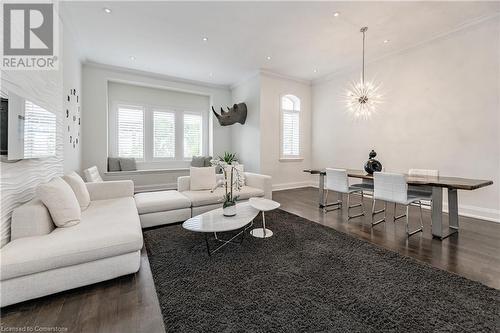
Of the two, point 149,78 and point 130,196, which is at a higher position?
point 149,78

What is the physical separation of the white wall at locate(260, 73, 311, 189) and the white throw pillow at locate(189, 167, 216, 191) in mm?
2150

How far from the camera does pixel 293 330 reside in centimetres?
137

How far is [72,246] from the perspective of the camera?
5.59ft

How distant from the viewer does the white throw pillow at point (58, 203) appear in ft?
6.51

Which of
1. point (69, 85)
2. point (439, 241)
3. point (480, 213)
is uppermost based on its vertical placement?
point (69, 85)

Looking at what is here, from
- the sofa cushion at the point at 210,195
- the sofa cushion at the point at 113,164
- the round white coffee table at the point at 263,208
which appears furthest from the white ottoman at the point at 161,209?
the sofa cushion at the point at 113,164

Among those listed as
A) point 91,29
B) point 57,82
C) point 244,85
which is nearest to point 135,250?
point 57,82

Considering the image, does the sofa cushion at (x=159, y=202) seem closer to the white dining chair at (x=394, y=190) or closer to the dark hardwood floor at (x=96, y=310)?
the dark hardwood floor at (x=96, y=310)

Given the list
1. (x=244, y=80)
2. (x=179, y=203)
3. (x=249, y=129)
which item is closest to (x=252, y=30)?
(x=244, y=80)

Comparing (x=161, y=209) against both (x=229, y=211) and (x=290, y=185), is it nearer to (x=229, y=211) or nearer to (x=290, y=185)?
(x=229, y=211)

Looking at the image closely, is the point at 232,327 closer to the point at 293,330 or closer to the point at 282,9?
the point at 293,330

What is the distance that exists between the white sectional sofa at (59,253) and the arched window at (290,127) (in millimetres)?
4871

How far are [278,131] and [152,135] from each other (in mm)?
3667

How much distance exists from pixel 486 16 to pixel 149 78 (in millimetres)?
6901
